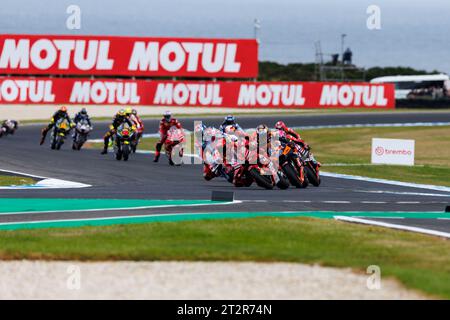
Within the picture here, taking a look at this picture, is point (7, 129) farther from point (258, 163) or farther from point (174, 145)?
point (258, 163)

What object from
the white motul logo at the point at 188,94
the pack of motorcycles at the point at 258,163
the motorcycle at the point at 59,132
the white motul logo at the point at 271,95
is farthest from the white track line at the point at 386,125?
the pack of motorcycles at the point at 258,163

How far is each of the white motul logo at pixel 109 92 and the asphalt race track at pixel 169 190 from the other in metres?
25.4

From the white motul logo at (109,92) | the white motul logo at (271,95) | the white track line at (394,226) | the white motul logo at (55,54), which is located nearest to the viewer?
the white track line at (394,226)

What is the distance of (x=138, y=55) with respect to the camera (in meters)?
65.2

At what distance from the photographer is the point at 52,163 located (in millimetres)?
30156

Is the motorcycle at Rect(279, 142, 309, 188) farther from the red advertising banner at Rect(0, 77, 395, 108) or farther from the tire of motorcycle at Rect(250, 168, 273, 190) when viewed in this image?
the red advertising banner at Rect(0, 77, 395, 108)

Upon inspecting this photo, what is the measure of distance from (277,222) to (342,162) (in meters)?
17.4

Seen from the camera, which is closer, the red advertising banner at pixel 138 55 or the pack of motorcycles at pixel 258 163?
the pack of motorcycles at pixel 258 163

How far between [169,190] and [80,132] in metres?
14.4

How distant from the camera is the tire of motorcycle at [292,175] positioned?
2283 cm

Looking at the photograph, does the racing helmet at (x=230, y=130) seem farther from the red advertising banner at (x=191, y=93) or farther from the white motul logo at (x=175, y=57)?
the white motul logo at (x=175, y=57)

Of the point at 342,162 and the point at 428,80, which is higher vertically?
the point at 428,80
